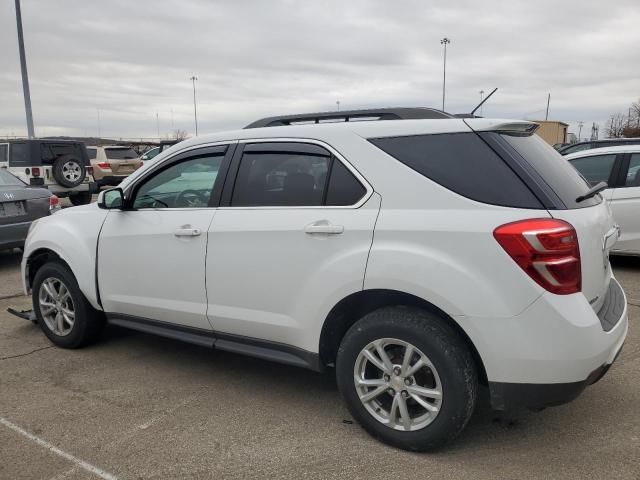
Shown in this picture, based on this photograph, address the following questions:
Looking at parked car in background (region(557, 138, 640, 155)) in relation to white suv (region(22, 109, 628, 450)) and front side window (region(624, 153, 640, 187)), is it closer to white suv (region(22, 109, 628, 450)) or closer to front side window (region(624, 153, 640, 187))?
front side window (region(624, 153, 640, 187))

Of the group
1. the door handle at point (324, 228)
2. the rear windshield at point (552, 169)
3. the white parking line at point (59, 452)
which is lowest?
the white parking line at point (59, 452)

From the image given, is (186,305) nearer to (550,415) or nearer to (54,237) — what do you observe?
(54,237)

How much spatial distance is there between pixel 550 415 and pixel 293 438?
1.51 m

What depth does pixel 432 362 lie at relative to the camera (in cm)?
264

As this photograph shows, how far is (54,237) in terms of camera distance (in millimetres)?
4340

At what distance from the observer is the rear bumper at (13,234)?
280 inches

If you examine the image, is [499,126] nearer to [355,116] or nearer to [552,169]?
[552,169]

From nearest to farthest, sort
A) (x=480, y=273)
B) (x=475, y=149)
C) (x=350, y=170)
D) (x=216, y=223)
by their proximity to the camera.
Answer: (x=480, y=273) < (x=475, y=149) < (x=350, y=170) < (x=216, y=223)

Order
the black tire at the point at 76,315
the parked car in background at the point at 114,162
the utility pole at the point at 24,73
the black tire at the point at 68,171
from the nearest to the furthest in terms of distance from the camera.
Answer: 1. the black tire at the point at 76,315
2. the black tire at the point at 68,171
3. the parked car in background at the point at 114,162
4. the utility pole at the point at 24,73

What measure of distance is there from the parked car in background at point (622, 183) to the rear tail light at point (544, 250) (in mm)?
4731

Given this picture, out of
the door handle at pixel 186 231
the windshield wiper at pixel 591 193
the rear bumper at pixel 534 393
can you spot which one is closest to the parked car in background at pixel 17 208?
the door handle at pixel 186 231

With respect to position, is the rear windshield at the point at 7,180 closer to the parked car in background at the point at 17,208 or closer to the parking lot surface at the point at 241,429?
the parked car in background at the point at 17,208

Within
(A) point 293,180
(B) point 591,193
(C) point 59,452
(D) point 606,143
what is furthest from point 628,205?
(C) point 59,452

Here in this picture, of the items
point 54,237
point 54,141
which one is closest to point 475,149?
point 54,237
